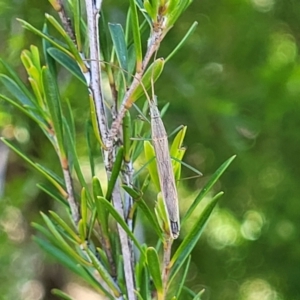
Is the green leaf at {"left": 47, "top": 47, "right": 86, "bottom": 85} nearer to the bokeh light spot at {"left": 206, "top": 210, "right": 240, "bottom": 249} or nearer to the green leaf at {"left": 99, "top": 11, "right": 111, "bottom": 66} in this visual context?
the green leaf at {"left": 99, "top": 11, "right": 111, "bottom": 66}

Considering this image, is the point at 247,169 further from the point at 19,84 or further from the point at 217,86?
the point at 19,84

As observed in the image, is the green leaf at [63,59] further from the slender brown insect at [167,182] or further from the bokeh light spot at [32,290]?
the bokeh light spot at [32,290]

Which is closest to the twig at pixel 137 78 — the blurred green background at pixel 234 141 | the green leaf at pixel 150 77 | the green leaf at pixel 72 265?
the green leaf at pixel 150 77

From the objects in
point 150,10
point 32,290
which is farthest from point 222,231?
point 150,10

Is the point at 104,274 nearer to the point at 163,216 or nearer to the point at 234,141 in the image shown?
the point at 163,216

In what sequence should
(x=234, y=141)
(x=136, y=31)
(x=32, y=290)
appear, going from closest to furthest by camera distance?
(x=136, y=31)
(x=234, y=141)
(x=32, y=290)

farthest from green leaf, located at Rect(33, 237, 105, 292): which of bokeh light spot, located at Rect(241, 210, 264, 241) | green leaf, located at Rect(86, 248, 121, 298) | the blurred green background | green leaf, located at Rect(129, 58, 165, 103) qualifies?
bokeh light spot, located at Rect(241, 210, 264, 241)

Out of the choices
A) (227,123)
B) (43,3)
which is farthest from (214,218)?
(43,3)
